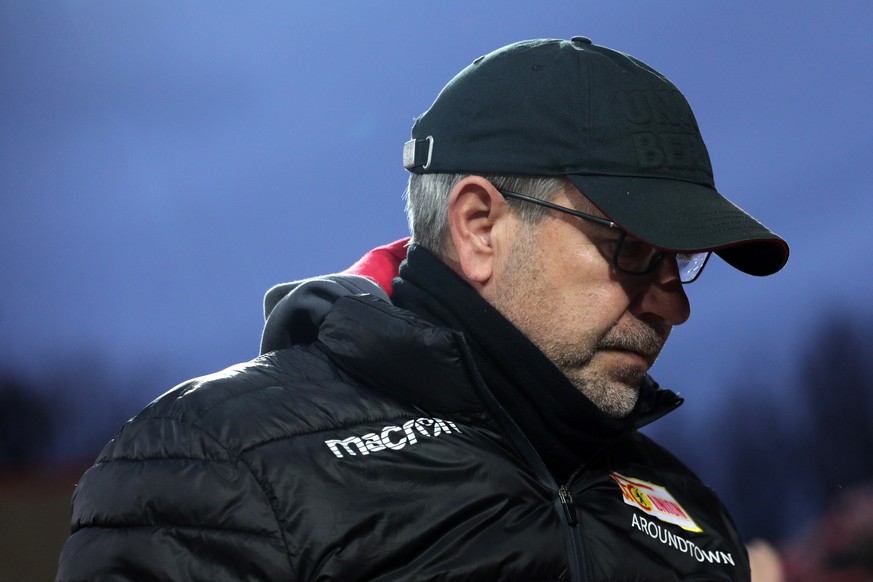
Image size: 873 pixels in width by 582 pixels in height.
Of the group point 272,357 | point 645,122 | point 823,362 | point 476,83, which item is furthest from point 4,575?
point 823,362

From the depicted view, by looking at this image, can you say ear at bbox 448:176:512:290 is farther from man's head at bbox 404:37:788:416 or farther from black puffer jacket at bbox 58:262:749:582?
black puffer jacket at bbox 58:262:749:582

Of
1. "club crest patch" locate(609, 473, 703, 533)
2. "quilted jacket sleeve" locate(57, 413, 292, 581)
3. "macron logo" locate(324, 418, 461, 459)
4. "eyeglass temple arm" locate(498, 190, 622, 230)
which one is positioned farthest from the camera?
"club crest patch" locate(609, 473, 703, 533)

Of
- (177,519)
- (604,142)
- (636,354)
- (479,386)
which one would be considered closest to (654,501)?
(636,354)

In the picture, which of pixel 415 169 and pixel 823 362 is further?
pixel 823 362

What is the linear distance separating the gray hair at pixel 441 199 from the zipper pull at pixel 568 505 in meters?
0.32

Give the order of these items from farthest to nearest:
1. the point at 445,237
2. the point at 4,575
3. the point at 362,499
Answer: the point at 4,575 < the point at 445,237 < the point at 362,499

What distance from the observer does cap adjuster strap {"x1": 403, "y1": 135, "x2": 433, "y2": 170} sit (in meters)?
1.21

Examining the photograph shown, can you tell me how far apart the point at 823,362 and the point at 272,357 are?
144 centimetres

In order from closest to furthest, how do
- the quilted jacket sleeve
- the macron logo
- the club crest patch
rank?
1. the quilted jacket sleeve
2. the macron logo
3. the club crest patch

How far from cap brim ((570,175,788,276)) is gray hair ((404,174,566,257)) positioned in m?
0.04

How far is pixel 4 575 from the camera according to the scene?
2.05m

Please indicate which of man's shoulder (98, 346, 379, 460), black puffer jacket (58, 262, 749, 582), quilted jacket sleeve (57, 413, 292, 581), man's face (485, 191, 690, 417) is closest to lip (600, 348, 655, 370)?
man's face (485, 191, 690, 417)

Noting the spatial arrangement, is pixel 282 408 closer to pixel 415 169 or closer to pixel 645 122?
pixel 415 169

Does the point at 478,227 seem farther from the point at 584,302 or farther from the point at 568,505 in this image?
the point at 568,505
